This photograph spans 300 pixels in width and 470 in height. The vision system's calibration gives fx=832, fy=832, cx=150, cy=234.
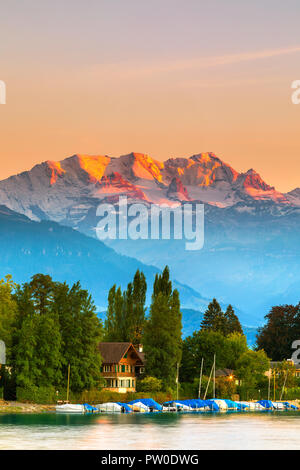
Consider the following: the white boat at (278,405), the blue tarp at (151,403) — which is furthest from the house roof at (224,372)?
the blue tarp at (151,403)

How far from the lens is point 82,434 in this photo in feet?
254

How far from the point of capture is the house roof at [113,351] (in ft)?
479

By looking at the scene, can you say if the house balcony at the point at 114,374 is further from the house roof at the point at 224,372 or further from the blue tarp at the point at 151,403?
the blue tarp at the point at 151,403

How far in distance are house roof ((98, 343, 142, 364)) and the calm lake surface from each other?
37018mm

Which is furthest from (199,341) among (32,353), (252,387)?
(32,353)

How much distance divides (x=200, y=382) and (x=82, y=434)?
66397 mm

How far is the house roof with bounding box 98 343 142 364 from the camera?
146 metres

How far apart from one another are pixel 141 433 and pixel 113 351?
6876cm

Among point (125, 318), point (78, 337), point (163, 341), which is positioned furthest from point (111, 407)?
point (125, 318)

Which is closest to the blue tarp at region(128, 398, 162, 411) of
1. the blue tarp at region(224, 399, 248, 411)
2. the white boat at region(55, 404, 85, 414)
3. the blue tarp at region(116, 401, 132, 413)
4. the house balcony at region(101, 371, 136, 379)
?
the blue tarp at region(116, 401, 132, 413)

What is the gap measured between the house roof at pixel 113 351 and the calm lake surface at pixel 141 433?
37018 mm

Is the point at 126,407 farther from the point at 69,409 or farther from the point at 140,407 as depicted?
the point at 69,409

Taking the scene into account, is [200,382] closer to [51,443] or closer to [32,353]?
[32,353]

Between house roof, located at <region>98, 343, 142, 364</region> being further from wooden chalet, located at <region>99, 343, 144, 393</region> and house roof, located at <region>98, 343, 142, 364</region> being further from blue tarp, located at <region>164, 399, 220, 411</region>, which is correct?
blue tarp, located at <region>164, 399, 220, 411</region>
